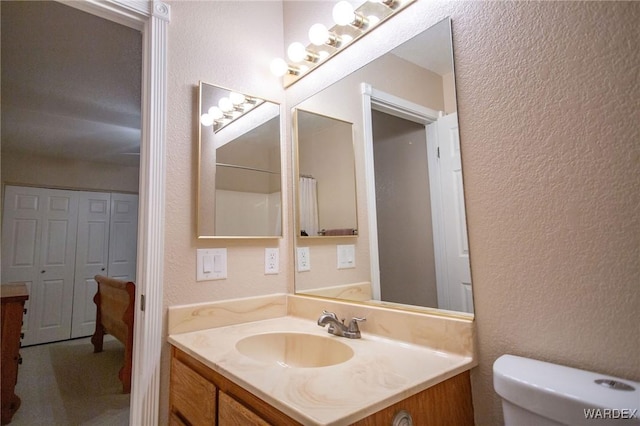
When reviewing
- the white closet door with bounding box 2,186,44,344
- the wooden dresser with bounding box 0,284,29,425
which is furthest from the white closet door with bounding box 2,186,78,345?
the wooden dresser with bounding box 0,284,29,425

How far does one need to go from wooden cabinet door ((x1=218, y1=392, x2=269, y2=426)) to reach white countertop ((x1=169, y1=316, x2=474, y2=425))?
6cm

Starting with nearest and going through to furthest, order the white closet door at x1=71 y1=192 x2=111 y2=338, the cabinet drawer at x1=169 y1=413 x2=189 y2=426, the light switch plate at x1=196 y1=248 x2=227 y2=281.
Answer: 1. the cabinet drawer at x1=169 y1=413 x2=189 y2=426
2. the light switch plate at x1=196 y1=248 x2=227 y2=281
3. the white closet door at x1=71 y1=192 x2=111 y2=338

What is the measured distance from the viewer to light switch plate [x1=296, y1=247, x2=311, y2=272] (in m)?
1.48

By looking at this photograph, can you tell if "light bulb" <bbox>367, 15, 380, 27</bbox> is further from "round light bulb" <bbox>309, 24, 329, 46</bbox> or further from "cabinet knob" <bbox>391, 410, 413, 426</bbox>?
"cabinet knob" <bbox>391, 410, 413, 426</bbox>

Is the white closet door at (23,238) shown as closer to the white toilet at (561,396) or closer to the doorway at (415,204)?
the doorway at (415,204)

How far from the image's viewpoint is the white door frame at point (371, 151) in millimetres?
1007

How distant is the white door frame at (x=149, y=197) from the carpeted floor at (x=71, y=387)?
147 cm

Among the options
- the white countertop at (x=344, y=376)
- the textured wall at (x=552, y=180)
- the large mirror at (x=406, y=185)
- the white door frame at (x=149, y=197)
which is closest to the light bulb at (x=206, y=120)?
the white door frame at (x=149, y=197)

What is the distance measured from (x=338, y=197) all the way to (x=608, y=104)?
92cm

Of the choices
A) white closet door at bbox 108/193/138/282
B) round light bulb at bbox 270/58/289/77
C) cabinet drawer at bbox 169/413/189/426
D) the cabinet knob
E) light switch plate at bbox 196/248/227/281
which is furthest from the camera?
white closet door at bbox 108/193/138/282

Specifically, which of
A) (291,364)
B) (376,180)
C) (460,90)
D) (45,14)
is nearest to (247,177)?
(376,180)

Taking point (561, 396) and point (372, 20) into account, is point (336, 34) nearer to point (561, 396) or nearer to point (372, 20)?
point (372, 20)

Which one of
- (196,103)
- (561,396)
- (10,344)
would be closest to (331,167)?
(196,103)

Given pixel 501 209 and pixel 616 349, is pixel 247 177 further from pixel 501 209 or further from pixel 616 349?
pixel 616 349
